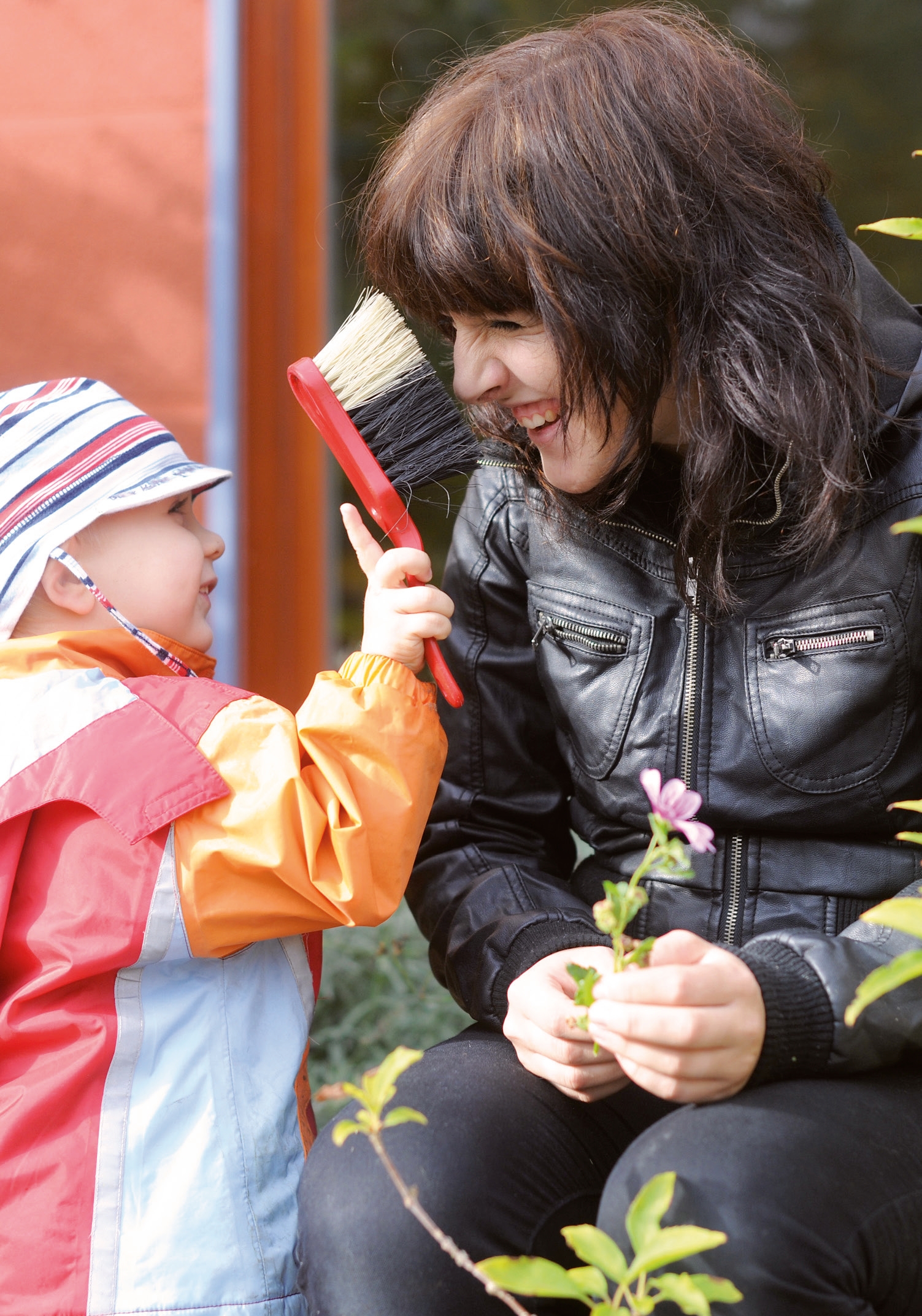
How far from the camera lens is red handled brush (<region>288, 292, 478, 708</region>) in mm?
1335

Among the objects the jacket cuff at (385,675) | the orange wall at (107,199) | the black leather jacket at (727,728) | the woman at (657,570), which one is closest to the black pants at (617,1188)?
the woman at (657,570)

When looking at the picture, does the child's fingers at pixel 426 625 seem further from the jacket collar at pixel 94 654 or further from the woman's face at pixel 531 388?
the jacket collar at pixel 94 654

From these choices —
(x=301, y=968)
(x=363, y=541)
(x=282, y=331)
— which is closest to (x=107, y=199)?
(x=282, y=331)

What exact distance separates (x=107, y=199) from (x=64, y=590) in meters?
1.41

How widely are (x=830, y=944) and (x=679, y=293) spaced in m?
0.61

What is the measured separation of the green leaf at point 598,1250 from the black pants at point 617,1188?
0.60 ft

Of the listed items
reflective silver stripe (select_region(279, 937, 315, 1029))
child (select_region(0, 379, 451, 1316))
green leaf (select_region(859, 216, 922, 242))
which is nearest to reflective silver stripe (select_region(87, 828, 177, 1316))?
child (select_region(0, 379, 451, 1316))

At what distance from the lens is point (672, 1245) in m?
0.70

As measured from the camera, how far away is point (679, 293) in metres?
1.21

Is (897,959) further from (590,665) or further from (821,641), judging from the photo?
(590,665)

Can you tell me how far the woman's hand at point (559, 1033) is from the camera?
3.48 ft

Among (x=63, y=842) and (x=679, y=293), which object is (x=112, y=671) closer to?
(x=63, y=842)

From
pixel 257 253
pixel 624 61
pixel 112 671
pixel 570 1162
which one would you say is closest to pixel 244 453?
pixel 257 253

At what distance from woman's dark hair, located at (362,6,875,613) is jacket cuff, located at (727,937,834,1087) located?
38cm
